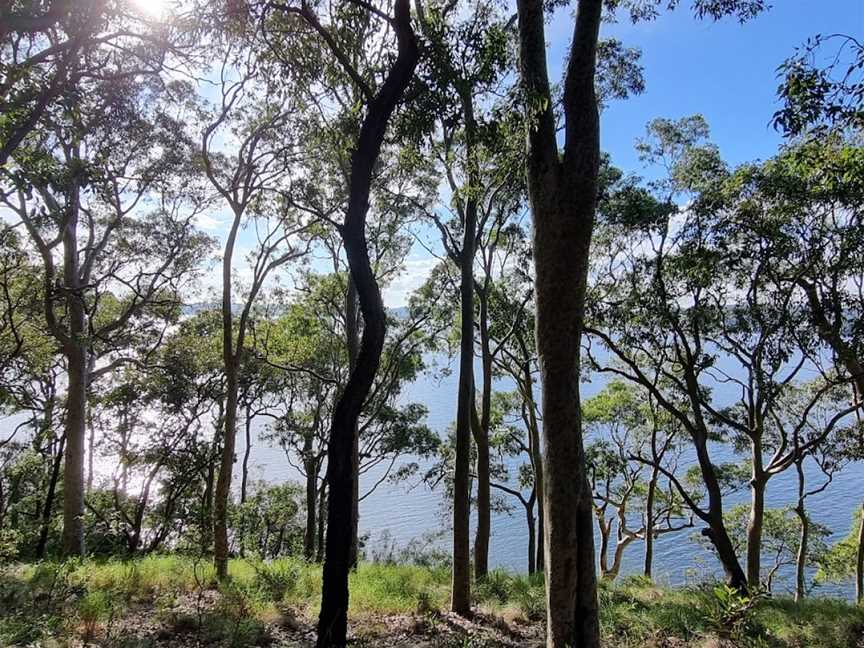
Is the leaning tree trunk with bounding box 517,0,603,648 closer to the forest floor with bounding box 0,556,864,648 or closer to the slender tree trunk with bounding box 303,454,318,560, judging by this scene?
the forest floor with bounding box 0,556,864,648

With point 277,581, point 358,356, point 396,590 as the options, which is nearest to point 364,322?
point 358,356

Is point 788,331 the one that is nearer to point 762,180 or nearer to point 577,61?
point 762,180

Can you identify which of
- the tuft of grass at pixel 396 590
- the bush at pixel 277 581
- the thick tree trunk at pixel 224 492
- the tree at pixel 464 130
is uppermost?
the tree at pixel 464 130

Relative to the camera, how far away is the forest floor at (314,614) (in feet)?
15.0

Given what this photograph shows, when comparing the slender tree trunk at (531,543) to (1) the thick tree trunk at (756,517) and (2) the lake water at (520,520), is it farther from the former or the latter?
(2) the lake water at (520,520)

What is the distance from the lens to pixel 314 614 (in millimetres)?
5766

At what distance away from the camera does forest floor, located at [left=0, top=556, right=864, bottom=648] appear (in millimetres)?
4578

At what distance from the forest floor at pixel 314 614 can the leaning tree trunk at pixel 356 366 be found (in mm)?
901

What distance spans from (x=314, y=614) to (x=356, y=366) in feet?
10.2

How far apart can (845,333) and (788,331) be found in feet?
2.50

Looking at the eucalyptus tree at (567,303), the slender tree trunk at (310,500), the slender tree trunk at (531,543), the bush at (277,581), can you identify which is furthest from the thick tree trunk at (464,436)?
the slender tree trunk at (310,500)

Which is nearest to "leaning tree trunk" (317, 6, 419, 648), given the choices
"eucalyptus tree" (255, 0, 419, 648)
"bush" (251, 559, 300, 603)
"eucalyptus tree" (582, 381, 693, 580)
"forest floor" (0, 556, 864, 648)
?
"eucalyptus tree" (255, 0, 419, 648)

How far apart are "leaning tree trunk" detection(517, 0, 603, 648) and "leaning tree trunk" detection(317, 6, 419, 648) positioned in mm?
1278

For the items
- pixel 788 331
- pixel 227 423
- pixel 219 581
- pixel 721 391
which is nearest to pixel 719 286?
pixel 788 331
